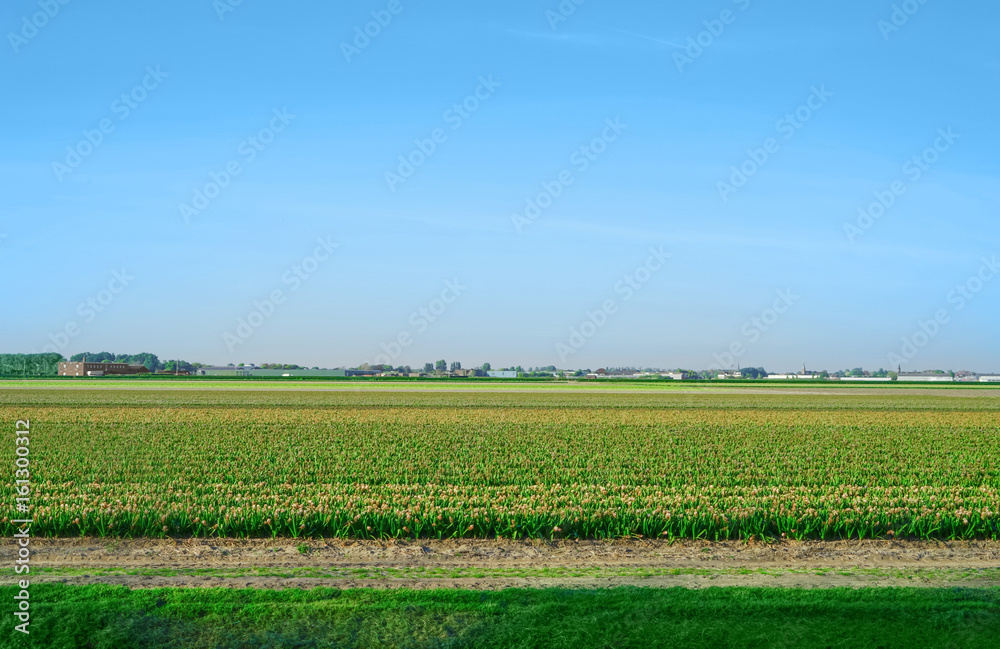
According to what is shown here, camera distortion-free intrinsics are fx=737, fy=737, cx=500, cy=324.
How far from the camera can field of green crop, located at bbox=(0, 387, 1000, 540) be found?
12.9m

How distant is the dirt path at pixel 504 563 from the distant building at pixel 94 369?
170973mm

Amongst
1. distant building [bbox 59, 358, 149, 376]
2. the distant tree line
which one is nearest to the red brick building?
distant building [bbox 59, 358, 149, 376]

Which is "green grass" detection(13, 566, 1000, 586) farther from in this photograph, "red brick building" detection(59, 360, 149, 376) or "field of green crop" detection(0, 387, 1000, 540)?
"red brick building" detection(59, 360, 149, 376)

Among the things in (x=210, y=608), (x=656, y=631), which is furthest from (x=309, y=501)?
(x=656, y=631)

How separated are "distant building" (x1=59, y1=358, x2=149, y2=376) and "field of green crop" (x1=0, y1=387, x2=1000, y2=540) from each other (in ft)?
490

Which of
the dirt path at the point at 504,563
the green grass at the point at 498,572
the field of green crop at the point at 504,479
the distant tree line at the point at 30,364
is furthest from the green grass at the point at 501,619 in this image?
the distant tree line at the point at 30,364

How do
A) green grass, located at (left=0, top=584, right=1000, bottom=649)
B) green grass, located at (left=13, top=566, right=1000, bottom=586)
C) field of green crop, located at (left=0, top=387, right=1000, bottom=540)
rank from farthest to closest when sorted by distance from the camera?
field of green crop, located at (left=0, top=387, right=1000, bottom=540) < green grass, located at (left=13, top=566, right=1000, bottom=586) < green grass, located at (left=0, top=584, right=1000, bottom=649)

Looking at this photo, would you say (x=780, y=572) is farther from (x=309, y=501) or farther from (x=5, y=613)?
(x=5, y=613)

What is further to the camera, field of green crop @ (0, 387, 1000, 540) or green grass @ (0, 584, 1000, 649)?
field of green crop @ (0, 387, 1000, 540)

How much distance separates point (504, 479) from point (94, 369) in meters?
178

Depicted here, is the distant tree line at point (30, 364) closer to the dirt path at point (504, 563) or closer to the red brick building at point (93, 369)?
the red brick building at point (93, 369)

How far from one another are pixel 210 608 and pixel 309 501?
565cm

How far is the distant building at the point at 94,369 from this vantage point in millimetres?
165250

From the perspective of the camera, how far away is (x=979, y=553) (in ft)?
40.6
